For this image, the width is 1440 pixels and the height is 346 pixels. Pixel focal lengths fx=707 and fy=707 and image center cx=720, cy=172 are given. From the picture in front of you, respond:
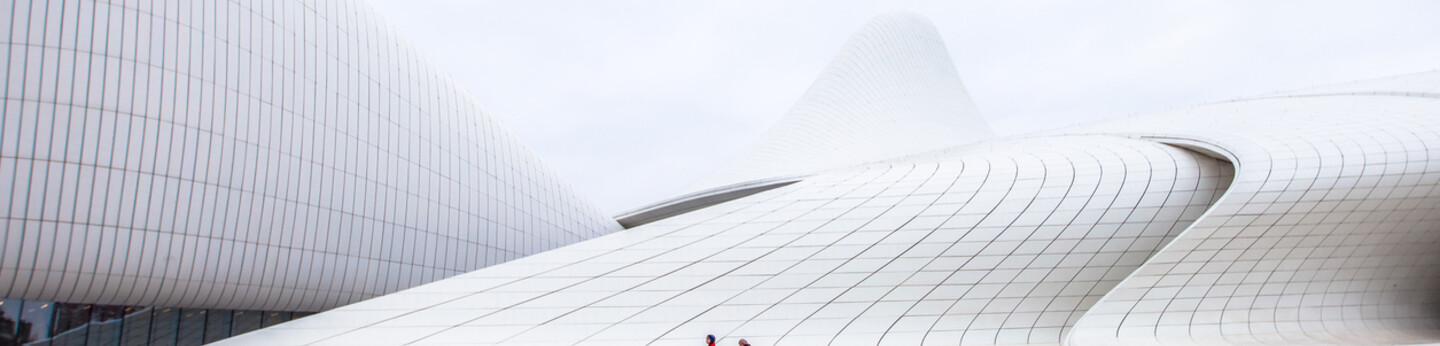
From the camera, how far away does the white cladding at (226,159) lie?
9617 millimetres

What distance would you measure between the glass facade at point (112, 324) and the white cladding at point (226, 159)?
0.95 m

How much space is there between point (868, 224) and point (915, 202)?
1087 mm

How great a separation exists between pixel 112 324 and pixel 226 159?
135 inches

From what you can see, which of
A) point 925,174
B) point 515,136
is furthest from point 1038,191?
point 515,136

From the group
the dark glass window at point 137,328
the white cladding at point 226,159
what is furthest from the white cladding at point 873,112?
the dark glass window at point 137,328

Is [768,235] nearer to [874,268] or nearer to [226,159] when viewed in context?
[874,268]

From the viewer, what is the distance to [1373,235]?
13.4 m

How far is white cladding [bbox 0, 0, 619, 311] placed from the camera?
379 inches

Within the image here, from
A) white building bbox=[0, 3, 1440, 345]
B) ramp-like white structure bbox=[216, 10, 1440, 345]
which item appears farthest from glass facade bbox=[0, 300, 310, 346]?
ramp-like white structure bbox=[216, 10, 1440, 345]

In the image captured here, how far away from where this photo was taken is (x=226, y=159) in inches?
452

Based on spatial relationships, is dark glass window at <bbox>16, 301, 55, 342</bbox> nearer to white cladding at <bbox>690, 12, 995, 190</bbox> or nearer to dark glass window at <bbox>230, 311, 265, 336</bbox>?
dark glass window at <bbox>230, 311, 265, 336</bbox>

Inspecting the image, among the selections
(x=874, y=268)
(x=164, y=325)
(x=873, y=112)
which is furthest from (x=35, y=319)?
(x=873, y=112)

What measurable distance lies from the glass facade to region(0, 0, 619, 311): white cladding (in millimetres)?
952

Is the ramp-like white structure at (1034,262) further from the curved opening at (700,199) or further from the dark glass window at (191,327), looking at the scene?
the dark glass window at (191,327)
